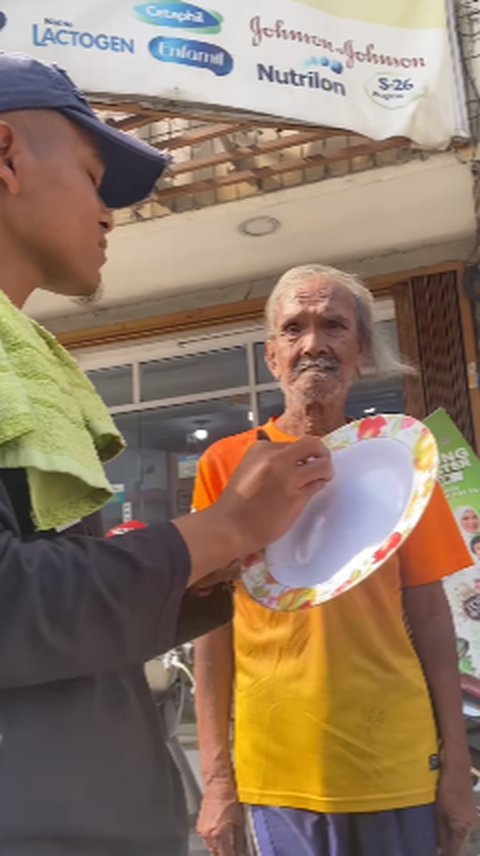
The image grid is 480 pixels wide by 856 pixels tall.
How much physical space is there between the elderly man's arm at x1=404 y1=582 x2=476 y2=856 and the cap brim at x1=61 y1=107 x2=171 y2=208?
1.09m

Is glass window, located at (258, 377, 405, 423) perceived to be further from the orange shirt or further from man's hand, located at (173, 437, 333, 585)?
man's hand, located at (173, 437, 333, 585)

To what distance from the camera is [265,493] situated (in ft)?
2.66

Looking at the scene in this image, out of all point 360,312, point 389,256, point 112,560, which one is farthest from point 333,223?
point 112,560

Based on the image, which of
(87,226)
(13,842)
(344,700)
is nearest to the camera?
(13,842)

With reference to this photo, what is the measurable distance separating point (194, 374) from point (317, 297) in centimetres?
428

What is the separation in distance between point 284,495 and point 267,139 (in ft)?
13.4

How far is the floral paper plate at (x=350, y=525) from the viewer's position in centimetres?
111

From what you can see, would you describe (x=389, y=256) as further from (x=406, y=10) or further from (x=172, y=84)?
(x=172, y=84)

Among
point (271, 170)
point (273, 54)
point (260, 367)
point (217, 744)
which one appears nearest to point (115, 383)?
point (260, 367)

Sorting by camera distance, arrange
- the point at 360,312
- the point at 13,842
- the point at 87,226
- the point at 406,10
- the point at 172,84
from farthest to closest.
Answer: the point at 406,10 → the point at 172,84 → the point at 360,312 → the point at 87,226 → the point at 13,842

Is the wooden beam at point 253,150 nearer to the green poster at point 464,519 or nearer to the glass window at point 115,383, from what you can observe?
the green poster at point 464,519

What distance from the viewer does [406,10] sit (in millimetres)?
4086

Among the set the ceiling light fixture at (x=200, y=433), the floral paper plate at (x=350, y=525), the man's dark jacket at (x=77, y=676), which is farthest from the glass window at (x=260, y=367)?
the man's dark jacket at (x=77, y=676)

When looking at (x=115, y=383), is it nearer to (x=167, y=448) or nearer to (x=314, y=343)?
(x=167, y=448)
